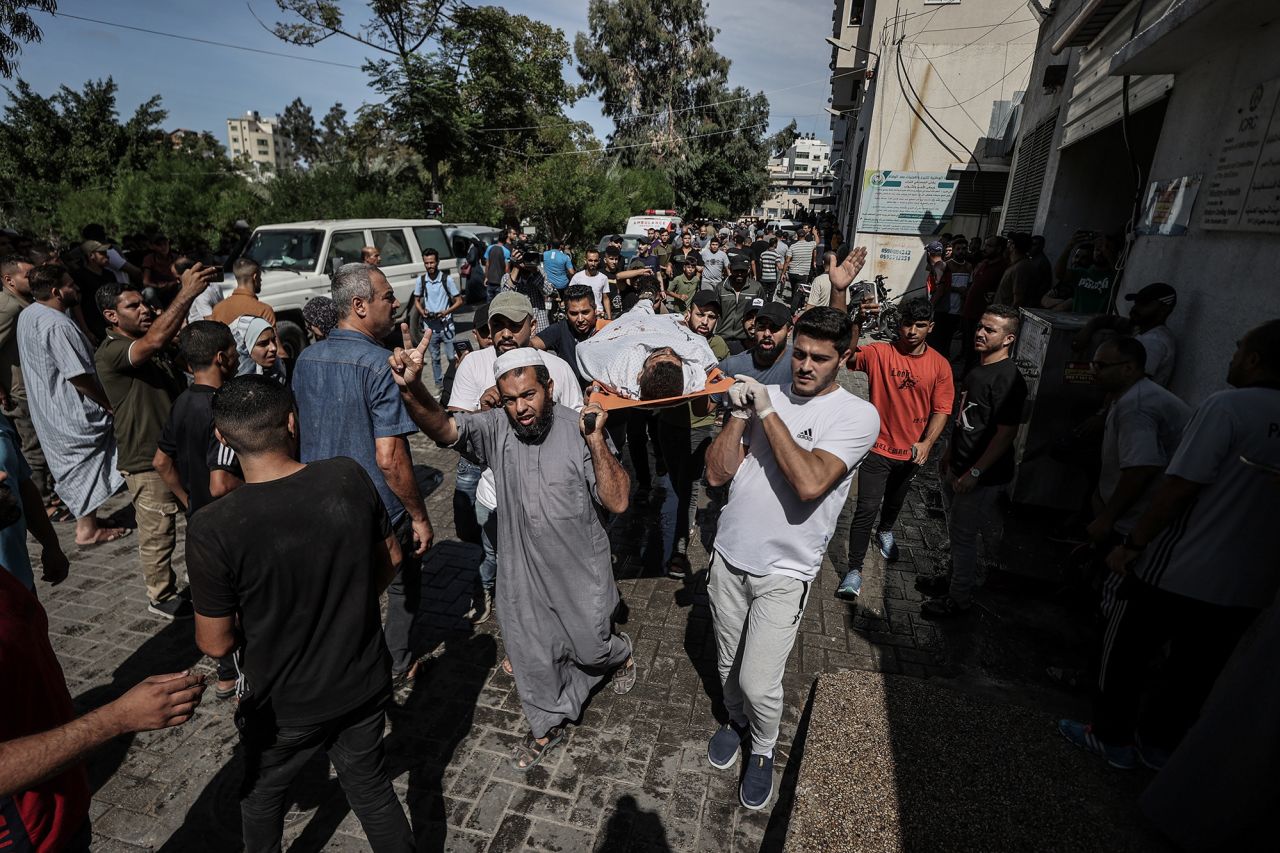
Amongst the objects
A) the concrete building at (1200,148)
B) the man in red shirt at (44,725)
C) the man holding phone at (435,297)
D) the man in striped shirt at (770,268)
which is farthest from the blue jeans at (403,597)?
the man in striped shirt at (770,268)

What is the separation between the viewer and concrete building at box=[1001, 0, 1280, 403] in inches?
152

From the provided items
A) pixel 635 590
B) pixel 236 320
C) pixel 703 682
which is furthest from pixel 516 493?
pixel 236 320

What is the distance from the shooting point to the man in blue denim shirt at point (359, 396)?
3021 mm

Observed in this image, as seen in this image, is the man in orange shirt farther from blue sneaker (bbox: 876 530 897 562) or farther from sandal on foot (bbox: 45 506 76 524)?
blue sneaker (bbox: 876 530 897 562)

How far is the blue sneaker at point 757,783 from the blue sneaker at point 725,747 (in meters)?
0.17

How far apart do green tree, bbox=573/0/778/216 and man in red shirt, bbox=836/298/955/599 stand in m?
37.6

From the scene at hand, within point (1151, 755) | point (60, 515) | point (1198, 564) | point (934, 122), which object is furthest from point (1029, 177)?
point (60, 515)

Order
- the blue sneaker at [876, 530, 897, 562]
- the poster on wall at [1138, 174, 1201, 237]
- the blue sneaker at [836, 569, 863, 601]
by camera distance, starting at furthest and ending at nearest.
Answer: the blue sneaker at [876, 530, 897, 562], the poster on wall at [1138, 174, 1201, 237], the blue sneaker at [836, 569, 863, 601]

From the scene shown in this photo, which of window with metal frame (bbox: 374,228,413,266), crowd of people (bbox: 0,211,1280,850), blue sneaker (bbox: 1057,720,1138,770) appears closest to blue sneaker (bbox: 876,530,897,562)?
crowd of people (bbox: 0,211,1280,850)

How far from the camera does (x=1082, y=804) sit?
2693 millimetres

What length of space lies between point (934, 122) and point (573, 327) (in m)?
14.4

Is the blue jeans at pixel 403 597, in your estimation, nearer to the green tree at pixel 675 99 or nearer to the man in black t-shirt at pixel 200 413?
the man in black t-shirt at pixel 200 413

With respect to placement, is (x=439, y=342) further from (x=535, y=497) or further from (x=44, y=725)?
(x=44, y=725)

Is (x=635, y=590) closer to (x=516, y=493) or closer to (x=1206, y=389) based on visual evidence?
(x=516, y=493)
